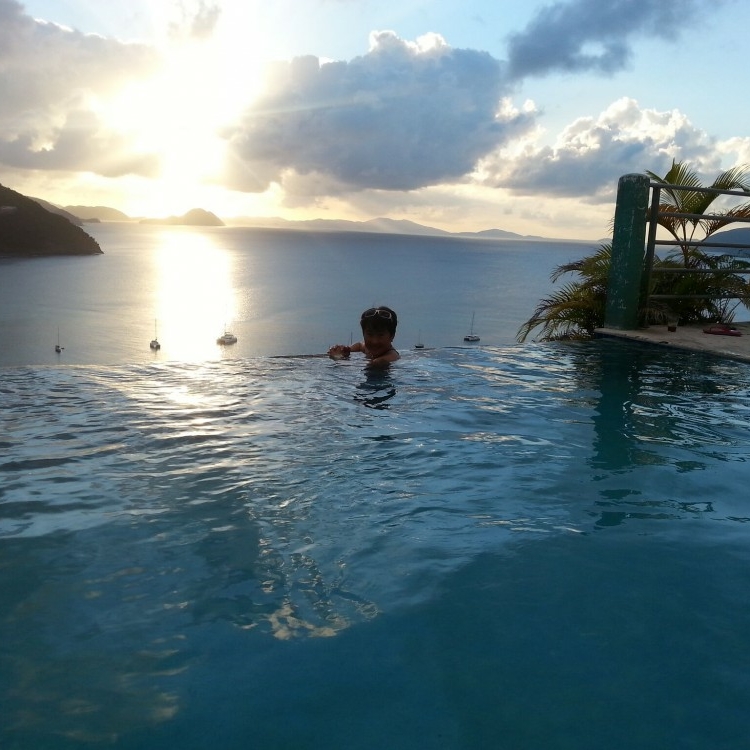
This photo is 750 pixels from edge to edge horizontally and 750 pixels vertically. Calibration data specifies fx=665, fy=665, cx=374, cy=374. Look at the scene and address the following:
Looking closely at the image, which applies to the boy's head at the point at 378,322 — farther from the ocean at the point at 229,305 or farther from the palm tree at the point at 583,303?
the ocean at the point at 229,305

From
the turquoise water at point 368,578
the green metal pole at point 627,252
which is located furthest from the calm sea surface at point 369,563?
the green metal pole at point 627,252

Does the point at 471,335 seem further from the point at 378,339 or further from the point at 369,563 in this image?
the point at 369,563

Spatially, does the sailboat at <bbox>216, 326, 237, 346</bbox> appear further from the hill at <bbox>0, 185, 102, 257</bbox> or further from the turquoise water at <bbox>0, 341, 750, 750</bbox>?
the hill at <bbox>0, 185, 102, 257</bbox>

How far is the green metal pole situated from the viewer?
996cm

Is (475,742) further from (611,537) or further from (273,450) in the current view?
(273,450)

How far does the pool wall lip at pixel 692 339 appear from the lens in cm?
863

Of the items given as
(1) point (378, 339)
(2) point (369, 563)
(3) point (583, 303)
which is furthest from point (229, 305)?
(2) point (369, 563)

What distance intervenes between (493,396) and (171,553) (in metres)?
4.17

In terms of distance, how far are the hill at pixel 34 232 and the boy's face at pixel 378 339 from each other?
139 m

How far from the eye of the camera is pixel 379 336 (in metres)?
8.47

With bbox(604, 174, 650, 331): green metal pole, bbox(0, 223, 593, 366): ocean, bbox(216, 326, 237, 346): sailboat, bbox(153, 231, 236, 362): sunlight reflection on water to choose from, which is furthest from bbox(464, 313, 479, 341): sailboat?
bbox(604, 174, 650, 331): green metal pole

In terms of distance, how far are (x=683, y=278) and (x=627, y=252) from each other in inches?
64.4

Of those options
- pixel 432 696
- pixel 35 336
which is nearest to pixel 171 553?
pixel 432 696

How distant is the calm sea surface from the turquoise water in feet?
0.04
